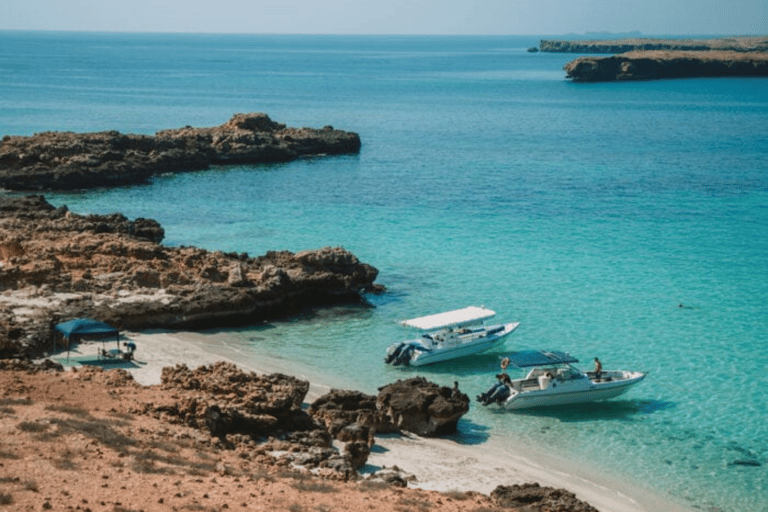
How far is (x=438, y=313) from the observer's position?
126 ft

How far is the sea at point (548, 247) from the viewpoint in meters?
28.6

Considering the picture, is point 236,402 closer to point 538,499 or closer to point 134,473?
point 134,473

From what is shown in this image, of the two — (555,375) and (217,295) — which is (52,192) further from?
(555,375)

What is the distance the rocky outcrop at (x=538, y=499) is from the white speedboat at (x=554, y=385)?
7831 mm

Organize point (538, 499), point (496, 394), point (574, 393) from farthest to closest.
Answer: point (574, 393)
point (496, 394)
point (538, 499)

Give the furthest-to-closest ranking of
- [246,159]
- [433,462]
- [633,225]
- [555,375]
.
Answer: [246,159] < [633,225] < [555,375] < [433,462]

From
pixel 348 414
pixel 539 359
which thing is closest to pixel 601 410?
pixel 539 359

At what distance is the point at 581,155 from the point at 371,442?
6465cm

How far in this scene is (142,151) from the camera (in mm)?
74188

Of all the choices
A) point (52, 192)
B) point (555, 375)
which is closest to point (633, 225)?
point (555, 375)

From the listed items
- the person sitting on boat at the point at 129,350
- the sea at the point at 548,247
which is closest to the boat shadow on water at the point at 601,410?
the sea at the point at 548,247

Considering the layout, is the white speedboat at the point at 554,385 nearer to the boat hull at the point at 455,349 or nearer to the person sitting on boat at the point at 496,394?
the person sitting on boat at the point at 496,394

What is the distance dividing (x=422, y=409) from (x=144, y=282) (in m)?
13.6

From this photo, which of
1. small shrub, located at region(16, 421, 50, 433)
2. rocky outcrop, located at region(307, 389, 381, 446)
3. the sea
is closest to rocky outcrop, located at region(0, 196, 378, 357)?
the sea
